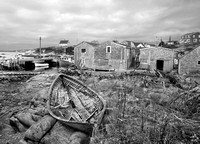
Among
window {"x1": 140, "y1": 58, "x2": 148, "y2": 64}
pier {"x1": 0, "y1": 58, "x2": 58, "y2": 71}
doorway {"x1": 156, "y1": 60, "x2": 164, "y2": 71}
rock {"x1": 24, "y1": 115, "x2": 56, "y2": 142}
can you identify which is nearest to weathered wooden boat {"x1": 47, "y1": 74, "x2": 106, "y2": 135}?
rock {"x1": 24, "y1": 115, "x2": 56, "y2": 142}

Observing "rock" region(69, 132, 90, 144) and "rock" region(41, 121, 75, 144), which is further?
"rock" region(41, 121, 75, 144)

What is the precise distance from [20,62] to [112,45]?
23427mm

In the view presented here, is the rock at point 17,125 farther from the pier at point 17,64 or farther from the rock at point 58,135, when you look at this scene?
the pier at point 17,64

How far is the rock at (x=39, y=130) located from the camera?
18.6 ft

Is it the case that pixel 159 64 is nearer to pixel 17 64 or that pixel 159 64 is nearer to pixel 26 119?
pixel 26 119

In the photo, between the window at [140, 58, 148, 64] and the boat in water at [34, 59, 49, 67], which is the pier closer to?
the boat in water at [34, 59, 49, 67]

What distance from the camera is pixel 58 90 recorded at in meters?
8.98

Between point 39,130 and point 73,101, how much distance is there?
296 centimetres

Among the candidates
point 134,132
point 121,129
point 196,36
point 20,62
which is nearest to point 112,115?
point 121,129

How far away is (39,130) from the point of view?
581cm

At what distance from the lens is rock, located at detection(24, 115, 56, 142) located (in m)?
5.68

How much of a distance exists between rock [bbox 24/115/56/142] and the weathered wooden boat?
463mm

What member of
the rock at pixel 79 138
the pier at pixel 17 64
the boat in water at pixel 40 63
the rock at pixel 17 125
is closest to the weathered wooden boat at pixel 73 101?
the rock at pixel 79 138

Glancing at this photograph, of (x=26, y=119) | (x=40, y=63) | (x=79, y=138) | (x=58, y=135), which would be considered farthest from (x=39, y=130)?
(x=40, y=63)
